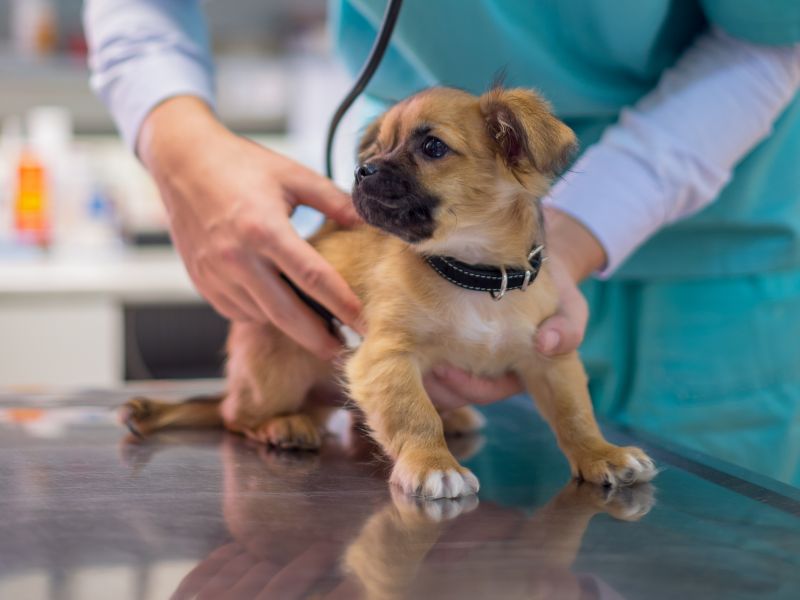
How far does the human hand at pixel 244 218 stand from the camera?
1.03 meters

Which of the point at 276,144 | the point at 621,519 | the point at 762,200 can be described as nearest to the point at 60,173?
the point at 276,144

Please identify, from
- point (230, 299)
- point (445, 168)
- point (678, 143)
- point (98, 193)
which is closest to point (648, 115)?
point (678, 143)

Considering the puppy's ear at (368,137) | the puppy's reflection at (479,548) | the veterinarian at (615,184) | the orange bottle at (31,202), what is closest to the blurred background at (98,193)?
the orange bottle at (31,202)

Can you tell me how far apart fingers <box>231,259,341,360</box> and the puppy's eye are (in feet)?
0.72

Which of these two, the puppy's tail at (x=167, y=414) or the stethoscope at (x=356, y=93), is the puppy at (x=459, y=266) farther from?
the puppy's tail at (x=167, y=414)

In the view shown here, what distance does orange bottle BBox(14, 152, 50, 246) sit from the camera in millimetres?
3336

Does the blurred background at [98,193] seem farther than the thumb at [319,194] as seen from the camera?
Yes

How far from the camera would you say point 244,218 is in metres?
1.03

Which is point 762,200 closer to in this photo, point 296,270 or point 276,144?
point 296,270

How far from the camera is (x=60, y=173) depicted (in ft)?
11.3

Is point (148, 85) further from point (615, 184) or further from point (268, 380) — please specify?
point (615, 184)

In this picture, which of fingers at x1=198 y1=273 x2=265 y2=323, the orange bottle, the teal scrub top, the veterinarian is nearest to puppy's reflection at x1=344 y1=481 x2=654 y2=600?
the veterinarian

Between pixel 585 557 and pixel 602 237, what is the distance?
1.84 feet

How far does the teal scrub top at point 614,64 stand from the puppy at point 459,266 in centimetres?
19
